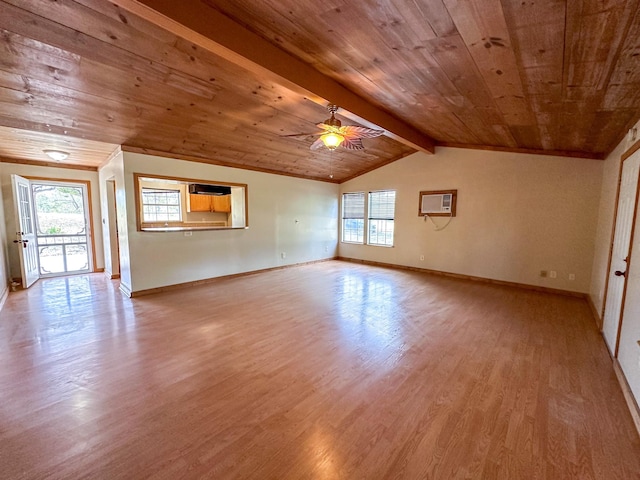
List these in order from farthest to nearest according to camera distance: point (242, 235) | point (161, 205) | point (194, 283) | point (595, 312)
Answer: point (161, 205) → point (242, 235) → point (194, 283) → point (595, 312)

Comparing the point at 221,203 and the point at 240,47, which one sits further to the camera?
the point at 221,203

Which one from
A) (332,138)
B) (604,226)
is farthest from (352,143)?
(604,226)

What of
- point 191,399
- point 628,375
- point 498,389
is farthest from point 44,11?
point 628,375

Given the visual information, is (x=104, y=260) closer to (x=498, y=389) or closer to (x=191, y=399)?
(x=191, y=399)

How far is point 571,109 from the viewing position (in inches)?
110

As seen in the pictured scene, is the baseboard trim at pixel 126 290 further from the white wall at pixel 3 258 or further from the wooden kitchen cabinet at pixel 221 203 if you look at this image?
the wooden kitchen cabinet at pixel 221 203

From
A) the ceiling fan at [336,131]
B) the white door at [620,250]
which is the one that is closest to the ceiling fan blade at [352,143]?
the ceiling fan at [336,131]

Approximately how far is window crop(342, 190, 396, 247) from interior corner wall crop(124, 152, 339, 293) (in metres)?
0.37

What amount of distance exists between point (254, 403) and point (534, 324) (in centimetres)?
347

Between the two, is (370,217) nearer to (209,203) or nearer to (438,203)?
(438,203)

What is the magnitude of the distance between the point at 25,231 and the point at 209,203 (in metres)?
3.61

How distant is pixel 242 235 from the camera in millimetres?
5922

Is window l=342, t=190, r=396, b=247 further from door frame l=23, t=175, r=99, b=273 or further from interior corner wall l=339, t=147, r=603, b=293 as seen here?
door frame l=23, t=175, r=99, b=273

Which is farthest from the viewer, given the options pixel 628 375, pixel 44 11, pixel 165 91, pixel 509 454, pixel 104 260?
pixel 104 260
